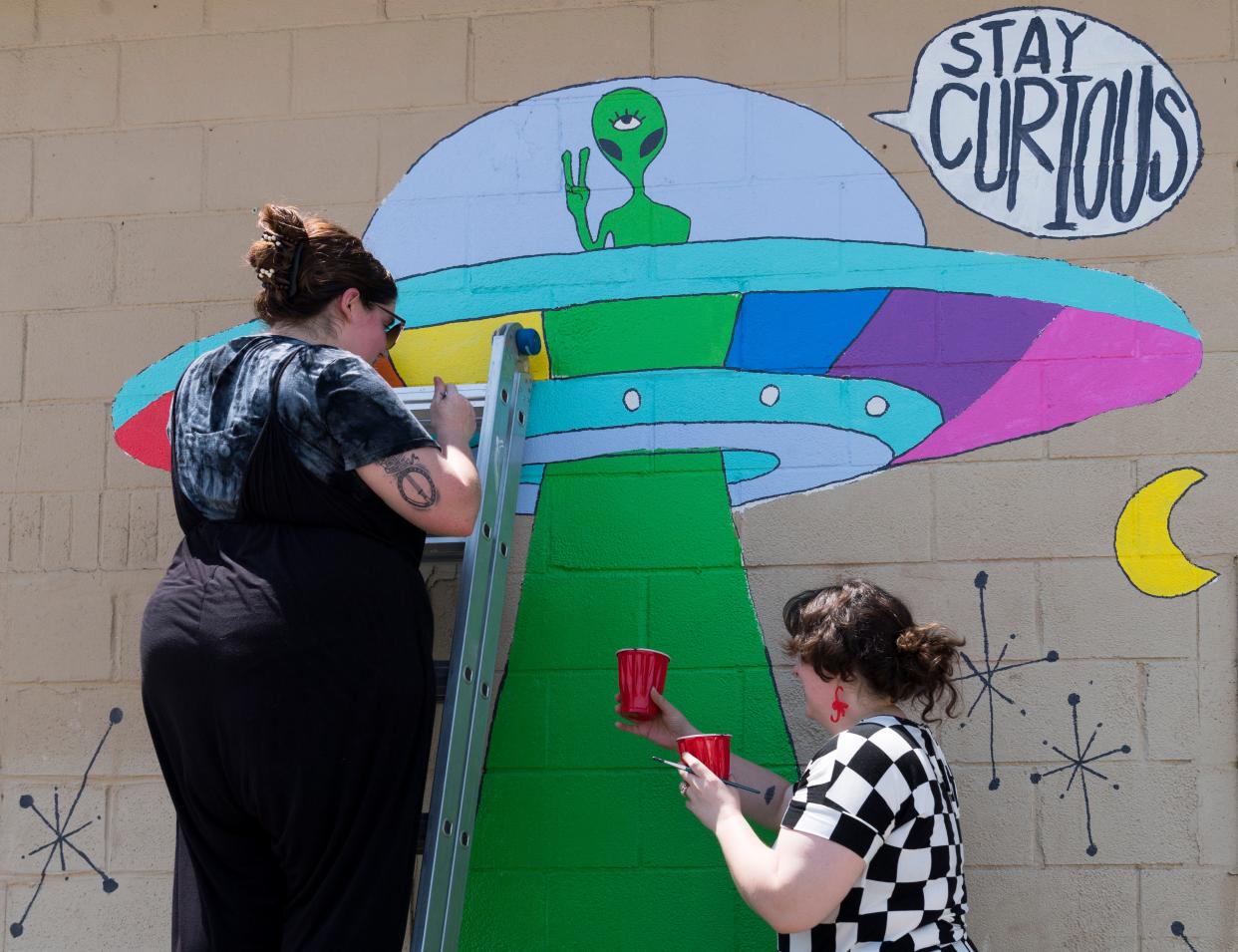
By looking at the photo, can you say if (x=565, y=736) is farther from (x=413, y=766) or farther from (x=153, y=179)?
(x=153, y=179)

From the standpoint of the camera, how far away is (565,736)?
10.6ft

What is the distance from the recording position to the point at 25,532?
3520mm

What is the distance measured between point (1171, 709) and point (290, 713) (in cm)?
189

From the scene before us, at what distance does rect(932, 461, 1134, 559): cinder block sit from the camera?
3.14 metres

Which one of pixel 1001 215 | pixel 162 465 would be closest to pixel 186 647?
pixel 162 465

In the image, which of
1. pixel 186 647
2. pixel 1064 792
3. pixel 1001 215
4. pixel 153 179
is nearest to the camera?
pixel 186 647

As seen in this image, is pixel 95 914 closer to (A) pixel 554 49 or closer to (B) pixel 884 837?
(B) pixel 884 837

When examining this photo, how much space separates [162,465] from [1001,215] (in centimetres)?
213

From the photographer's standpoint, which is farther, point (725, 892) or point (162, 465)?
point (162, 465)

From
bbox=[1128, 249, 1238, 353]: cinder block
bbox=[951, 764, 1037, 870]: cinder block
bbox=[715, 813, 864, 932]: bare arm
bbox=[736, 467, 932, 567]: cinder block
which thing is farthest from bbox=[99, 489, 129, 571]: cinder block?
bbox=[1128, 249, 1238, 353]: cinder block

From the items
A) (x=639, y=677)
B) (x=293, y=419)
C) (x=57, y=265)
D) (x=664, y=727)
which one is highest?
(x=57, y=265)

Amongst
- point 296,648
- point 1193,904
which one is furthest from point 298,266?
point 1193,904

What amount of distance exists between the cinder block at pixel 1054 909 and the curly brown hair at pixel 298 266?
1838 millimetres

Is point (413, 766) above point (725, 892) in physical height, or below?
above
